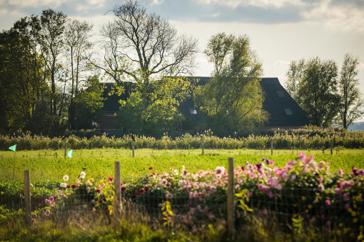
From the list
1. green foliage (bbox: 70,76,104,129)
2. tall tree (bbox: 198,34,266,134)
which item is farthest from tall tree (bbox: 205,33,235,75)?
green foliage (bbox: 70,76,104,129)

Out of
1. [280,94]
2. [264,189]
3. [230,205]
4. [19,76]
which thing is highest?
[19,76]

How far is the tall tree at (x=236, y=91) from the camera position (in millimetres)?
54469

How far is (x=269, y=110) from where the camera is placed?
215ft

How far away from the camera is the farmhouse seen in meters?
59.7

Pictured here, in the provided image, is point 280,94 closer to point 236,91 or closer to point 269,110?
point 269,110

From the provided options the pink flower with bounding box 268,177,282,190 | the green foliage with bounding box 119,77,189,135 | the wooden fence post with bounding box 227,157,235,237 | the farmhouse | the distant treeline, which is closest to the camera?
the pink flower with bounding box 268,177,282,190

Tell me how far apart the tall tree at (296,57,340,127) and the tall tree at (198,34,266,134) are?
62.8 feet

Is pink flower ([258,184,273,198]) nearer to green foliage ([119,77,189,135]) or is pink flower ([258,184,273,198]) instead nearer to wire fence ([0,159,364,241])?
wire fence ([0,159,364,241])

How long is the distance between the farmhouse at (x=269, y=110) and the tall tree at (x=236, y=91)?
2528mm

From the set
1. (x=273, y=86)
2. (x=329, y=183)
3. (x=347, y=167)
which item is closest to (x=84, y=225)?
(x=329, y=183)

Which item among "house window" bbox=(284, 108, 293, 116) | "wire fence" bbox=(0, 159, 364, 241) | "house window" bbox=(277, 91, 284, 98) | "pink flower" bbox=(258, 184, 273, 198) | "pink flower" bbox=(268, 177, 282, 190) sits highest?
"house window" bbox=(277, 91, 284, 98)

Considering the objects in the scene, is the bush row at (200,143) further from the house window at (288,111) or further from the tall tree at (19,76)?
the house window at (288,111)

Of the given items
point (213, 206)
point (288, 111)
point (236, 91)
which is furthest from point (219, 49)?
point (213, 206)

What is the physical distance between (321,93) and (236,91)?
21.8 meters
